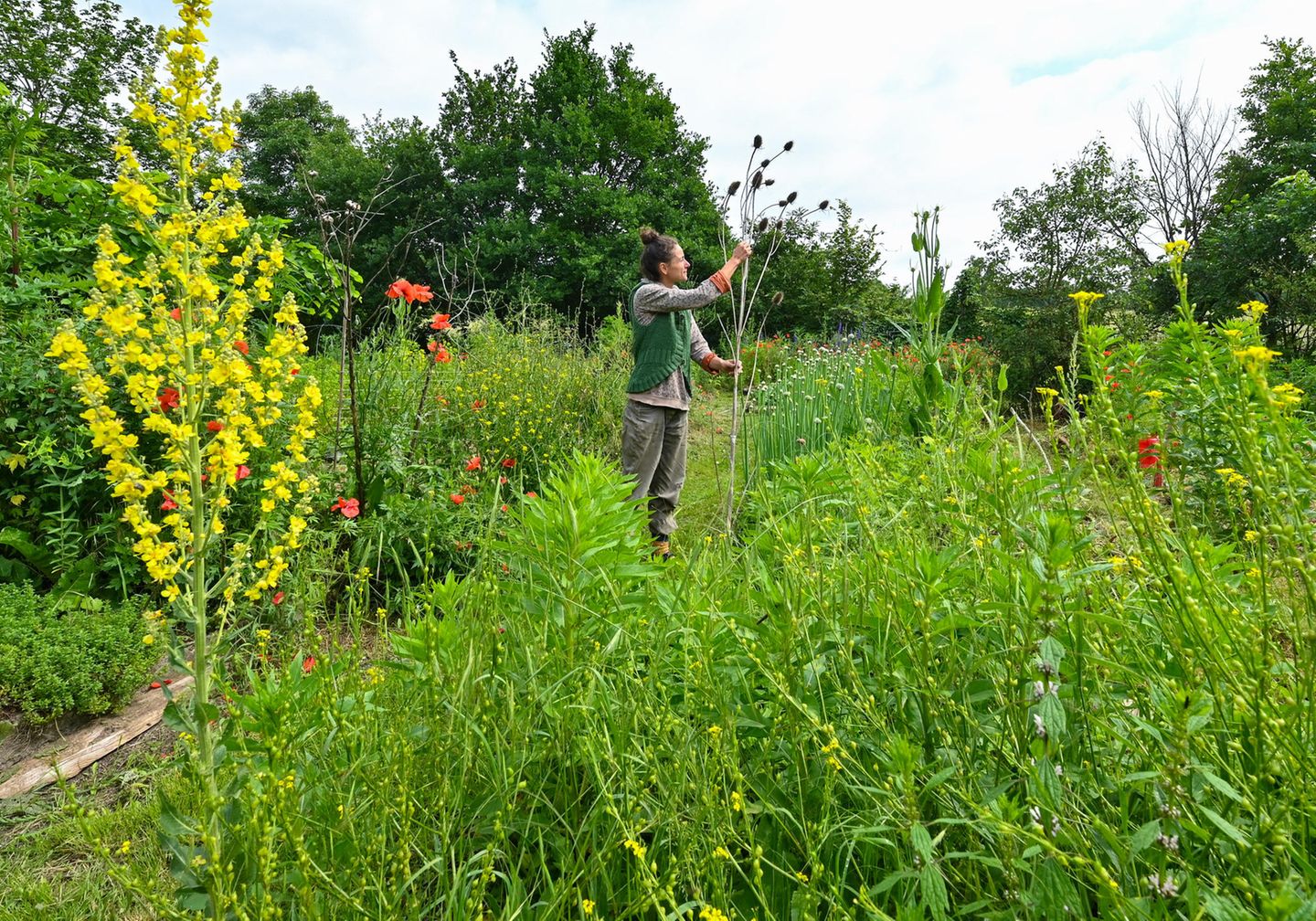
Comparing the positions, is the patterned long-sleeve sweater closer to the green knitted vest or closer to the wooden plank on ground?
the green knitted vest

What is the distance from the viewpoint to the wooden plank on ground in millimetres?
2176

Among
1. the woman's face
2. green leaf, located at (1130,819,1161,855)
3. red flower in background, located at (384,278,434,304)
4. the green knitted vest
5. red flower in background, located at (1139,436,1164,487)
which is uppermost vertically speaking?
the woman's face

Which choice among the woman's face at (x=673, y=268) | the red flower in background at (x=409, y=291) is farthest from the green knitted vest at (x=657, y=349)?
the red flower in background at (x=409, y=291)

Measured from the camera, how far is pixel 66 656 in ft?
7.63

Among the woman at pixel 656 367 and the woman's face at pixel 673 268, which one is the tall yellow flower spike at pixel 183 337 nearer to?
the woman at pixel 656 367

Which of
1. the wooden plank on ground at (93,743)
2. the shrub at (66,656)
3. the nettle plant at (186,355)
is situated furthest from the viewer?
the shrub at (66,656)

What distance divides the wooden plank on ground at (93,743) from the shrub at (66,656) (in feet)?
0.21

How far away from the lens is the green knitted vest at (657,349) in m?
3.98

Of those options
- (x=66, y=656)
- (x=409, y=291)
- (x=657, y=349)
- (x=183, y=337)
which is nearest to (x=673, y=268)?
(x=657, y=349)

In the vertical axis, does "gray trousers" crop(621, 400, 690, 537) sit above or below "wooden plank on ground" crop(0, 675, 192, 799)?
above

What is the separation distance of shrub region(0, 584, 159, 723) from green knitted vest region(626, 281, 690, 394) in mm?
2671

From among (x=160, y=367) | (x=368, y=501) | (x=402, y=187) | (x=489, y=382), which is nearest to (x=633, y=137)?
(x=402, y=187)

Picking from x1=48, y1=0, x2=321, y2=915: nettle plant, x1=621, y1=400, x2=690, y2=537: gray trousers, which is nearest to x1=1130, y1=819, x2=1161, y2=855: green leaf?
x1=48, y1=0, x2=321, y2=915: nettle plant

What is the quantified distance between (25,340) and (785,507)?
366 cm
